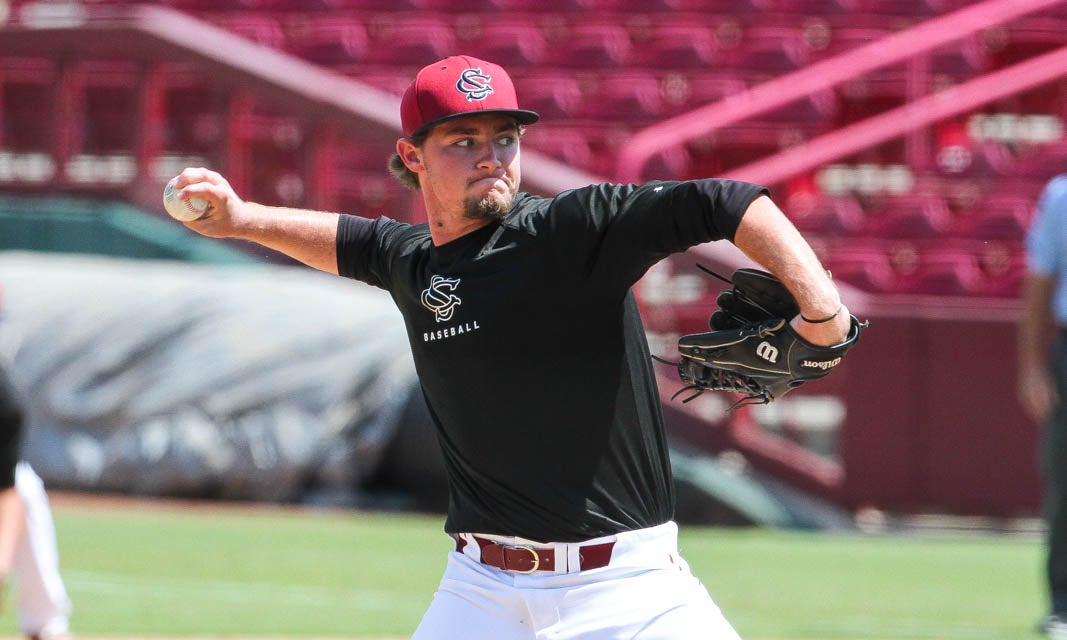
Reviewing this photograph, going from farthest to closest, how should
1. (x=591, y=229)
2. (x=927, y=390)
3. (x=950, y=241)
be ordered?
1. (x=950, y=241)
2. (x=927, y=390)
3. (x=591, y=229)

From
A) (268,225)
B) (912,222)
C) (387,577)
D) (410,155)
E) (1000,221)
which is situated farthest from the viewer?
(912,222)

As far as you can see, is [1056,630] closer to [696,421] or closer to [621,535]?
[621,535]

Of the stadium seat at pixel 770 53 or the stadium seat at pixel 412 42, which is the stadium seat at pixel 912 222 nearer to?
the stadium seat at pixel 770 53

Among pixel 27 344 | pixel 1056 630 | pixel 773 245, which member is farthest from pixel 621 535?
pixel 27 344

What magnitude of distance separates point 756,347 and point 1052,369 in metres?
3.40

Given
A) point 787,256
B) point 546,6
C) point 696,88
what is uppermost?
point 546,6

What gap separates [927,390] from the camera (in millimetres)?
10570

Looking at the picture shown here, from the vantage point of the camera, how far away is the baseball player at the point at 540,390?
2873 mm

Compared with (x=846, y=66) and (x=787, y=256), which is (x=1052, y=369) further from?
(x=846, y=66)

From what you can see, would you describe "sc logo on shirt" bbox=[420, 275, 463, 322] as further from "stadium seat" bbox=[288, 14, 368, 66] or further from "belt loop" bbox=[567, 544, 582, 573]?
"stadium seat" bbox=[288, 14, 368, 66]

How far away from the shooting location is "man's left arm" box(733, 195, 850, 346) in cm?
258

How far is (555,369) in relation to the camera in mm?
2938

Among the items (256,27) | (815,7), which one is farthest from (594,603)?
(256,27)

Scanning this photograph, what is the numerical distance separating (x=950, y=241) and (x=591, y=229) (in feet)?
32.9
